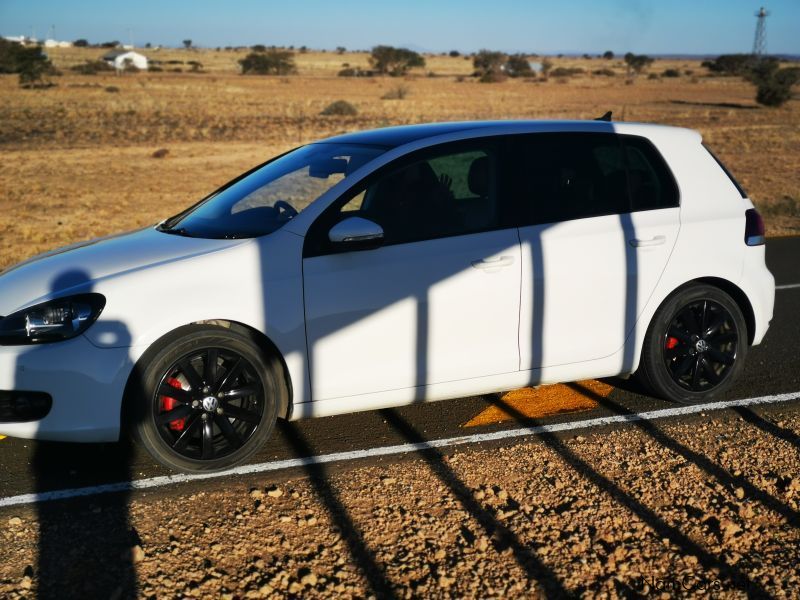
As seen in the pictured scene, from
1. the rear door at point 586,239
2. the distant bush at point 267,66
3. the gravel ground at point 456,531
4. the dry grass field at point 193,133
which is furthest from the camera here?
the distant bush at point 267,66

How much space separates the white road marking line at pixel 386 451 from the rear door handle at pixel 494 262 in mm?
963

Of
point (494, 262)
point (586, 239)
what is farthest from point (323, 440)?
point (586, 239)

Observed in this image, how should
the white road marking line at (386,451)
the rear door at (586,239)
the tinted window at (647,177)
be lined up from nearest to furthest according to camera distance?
the white road marking line at (386,451) → the rear door at (586,239) → the tinted window at (647,177)

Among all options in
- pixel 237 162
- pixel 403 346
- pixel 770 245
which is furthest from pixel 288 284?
pixel 237 162

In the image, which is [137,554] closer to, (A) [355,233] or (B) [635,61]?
(A) [355,233]

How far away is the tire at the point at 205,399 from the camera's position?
425 cm

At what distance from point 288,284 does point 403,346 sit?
688 millimetres

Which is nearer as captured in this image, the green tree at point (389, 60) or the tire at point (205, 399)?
the tire at point (205, 399)

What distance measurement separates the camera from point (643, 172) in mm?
5316

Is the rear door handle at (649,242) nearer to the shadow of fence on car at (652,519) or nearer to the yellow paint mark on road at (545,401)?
the yellow paint mark on road at (545,401)

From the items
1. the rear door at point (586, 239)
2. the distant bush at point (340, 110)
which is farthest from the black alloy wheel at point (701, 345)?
the distant bush at point (340, 110)

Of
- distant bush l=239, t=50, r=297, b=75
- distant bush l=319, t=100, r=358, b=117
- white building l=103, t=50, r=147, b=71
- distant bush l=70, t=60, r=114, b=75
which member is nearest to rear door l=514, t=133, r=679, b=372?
distant bush l=319, t=100, r=358, b=117

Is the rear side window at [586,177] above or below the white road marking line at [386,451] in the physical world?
above

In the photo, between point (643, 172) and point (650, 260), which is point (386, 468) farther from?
point (643, 172)
